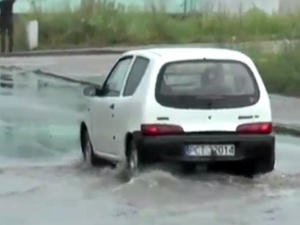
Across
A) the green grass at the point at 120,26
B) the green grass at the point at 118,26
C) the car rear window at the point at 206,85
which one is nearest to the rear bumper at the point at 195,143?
the car rear window at the point at 206,85

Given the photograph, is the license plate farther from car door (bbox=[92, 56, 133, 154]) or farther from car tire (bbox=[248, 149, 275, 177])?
car door (bbox=[92, 56, 133, 154])

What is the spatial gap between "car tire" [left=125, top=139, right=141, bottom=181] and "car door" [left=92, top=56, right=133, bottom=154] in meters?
0.65

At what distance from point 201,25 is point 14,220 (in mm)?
36478

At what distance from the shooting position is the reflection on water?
18359mm

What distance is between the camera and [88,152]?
16516 millimetres

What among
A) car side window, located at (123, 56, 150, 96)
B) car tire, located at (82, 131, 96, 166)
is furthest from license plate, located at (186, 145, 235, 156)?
car tire, located at (82, 131, 96, 166)

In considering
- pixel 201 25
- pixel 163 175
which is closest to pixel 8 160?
pixel 163 175

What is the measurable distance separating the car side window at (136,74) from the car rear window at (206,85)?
41 cm

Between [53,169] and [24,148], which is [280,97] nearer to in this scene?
[24,148]

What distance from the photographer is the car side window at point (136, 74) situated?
1466cm

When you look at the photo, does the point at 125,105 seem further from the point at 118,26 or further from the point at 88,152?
the point at 118,26

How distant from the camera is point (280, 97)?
27.0m

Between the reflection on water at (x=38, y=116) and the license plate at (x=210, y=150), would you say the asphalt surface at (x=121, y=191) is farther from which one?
the license plate at (x=210, y=150)

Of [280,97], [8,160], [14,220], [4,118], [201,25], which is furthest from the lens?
[201,25]
